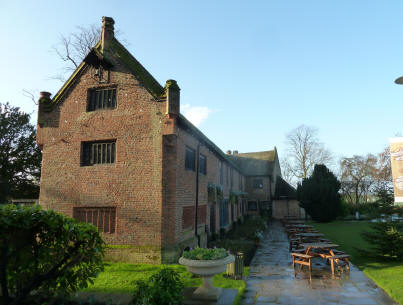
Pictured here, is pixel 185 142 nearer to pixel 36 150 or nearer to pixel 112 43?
pixel 112 43

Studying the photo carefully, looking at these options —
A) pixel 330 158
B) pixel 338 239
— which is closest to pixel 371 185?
pixel 330 158

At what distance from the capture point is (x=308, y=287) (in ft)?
24.5

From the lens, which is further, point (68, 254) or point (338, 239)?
point (338, 239)

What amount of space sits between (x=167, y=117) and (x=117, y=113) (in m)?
2.51

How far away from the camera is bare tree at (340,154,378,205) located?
4197 centimetres

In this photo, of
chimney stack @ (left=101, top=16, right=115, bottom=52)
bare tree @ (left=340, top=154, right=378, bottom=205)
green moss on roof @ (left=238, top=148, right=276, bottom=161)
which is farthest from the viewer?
bare tree @ (left=340, top=154, right=378, bottom=205)

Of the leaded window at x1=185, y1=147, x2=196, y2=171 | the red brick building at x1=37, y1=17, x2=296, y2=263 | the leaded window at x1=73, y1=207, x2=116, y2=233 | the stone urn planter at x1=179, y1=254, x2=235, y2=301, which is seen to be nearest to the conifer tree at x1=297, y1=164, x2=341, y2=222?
the red brick building at x1=37, y1=17, x2=296, y2=263

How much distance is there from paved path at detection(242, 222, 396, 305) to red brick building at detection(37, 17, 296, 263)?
149 inches

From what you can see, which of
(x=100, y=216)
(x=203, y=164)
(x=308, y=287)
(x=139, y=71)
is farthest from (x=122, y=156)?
(x=308, y=287)

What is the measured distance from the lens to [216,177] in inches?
706

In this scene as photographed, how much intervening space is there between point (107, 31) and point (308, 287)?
44.0 feet

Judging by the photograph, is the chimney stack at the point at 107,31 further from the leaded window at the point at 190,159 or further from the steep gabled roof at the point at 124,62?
the leaded window at the point at 190,159

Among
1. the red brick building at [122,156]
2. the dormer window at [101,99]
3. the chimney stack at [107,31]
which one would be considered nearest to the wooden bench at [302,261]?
the red brick building at [122,156]

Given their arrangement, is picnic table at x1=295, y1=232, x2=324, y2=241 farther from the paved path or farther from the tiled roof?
the tiled roof
